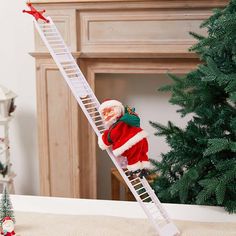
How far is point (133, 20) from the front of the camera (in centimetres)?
268

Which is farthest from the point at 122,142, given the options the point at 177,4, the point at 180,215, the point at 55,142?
the point at 55,142

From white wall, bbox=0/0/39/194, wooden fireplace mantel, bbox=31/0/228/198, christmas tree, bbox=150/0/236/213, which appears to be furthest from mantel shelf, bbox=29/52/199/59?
christmas tree, bbox=150/0/236/213

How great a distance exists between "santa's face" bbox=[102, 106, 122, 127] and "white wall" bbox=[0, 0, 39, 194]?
1.80m

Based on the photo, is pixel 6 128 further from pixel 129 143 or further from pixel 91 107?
pixel 129 143

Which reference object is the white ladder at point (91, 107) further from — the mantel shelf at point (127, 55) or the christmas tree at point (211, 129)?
the mantel shelf at point (127, 55)

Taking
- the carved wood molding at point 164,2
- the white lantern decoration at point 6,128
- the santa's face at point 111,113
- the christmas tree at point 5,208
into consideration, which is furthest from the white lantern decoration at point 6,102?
the santa's face at point 111,113

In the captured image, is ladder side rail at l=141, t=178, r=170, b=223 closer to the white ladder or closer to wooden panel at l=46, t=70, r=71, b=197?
the white ladder

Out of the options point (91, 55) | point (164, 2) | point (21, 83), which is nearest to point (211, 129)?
point (164, 2)

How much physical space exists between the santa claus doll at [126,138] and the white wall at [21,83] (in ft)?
5.94

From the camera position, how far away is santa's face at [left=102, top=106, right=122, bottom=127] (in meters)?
1.32

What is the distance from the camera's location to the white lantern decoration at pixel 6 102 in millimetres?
2762

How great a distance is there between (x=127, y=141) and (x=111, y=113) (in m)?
0.09

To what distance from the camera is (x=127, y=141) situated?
4.24 feet

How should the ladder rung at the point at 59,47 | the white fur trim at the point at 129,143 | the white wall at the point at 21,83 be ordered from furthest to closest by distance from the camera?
the white wall at the point at 21,83
the ladder rung at the point at 59,47
the white fur trim at the point at 129,143
